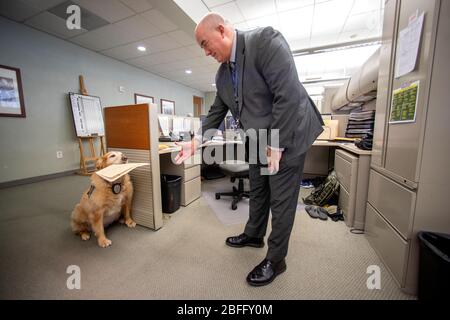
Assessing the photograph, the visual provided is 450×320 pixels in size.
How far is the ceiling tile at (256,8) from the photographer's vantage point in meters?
2.56

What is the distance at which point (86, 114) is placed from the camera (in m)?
3.59

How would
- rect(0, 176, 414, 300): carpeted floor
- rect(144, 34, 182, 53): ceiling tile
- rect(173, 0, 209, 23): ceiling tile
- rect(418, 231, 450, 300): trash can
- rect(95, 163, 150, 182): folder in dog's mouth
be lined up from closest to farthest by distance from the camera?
1. rect(418, 231, 450, 300): trash can
2. rect(0, 176, 414, 300): carpeted floor
3. rect(95, 163, 150, 182): folder in dog's mouth
4. rect(173, 0, 209, 23): ceiling tile
5. rect(144, 34, 182, 53): ceiling tile

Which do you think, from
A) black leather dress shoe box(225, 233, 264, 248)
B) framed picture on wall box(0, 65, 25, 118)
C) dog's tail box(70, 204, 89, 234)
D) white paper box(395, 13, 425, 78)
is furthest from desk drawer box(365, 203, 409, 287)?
framed picture on wall box(0, 65, 25, 118)

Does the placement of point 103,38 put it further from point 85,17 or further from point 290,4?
point 290,4

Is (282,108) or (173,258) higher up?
(282,108)

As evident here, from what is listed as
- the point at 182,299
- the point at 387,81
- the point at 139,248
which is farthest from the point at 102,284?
the point at 387,81

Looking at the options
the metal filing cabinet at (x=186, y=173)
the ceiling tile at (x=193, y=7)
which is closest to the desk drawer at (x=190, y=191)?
the metal filing cabinet at (x=186, y=173)

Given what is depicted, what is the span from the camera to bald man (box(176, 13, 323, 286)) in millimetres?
833

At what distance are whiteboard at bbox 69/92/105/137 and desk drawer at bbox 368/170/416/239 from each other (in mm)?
4383

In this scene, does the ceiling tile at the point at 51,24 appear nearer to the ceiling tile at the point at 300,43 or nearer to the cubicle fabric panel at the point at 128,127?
the cubicle fabric panel at the point at 128,127

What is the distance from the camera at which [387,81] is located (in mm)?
1188

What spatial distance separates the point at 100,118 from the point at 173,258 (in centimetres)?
374

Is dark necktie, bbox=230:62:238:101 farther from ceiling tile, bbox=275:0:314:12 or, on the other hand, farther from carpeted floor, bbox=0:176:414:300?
ceiling tile, bbox=275:0:314:12

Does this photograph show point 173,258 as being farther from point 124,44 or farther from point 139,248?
point 124,44
